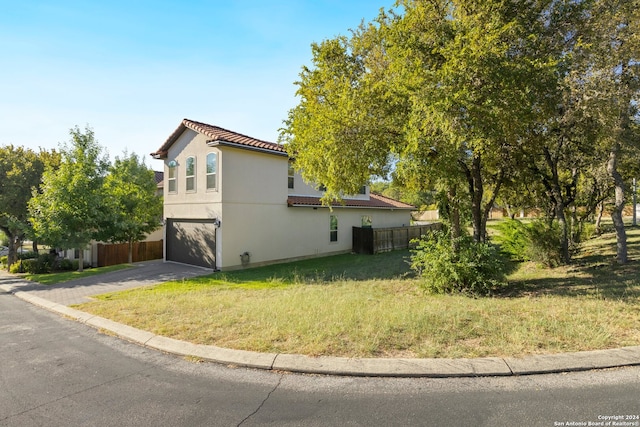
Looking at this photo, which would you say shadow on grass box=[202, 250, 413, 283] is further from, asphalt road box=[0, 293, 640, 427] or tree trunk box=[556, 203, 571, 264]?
asphalt road box=[0, 293, 640, 427]

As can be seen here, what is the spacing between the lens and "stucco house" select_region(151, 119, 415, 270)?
1438 centimetres

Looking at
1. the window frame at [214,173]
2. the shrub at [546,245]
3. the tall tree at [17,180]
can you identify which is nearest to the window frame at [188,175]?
the window frame at [214,173]

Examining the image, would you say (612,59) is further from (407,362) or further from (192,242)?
(192,242)

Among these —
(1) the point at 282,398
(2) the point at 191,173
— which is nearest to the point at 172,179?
(2) the point at 191,173

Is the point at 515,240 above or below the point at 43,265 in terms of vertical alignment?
above

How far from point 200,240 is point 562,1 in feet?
48.6

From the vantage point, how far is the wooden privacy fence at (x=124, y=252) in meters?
19.3

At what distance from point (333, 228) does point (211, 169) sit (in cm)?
791

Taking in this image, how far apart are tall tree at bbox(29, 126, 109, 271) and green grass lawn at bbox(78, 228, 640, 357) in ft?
22.0

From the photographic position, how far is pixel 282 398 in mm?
3666

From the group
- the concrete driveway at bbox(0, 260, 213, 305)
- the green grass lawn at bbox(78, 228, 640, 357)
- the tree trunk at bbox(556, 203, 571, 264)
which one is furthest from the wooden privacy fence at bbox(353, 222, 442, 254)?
A: the tree trunk at bbox(556, 203, 571, 264)

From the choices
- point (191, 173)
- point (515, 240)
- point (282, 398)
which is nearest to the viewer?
point (282, 398)

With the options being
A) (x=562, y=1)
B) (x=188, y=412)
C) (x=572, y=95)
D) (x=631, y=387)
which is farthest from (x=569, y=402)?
(x=562, y=1)

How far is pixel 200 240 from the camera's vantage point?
15.3 metres
